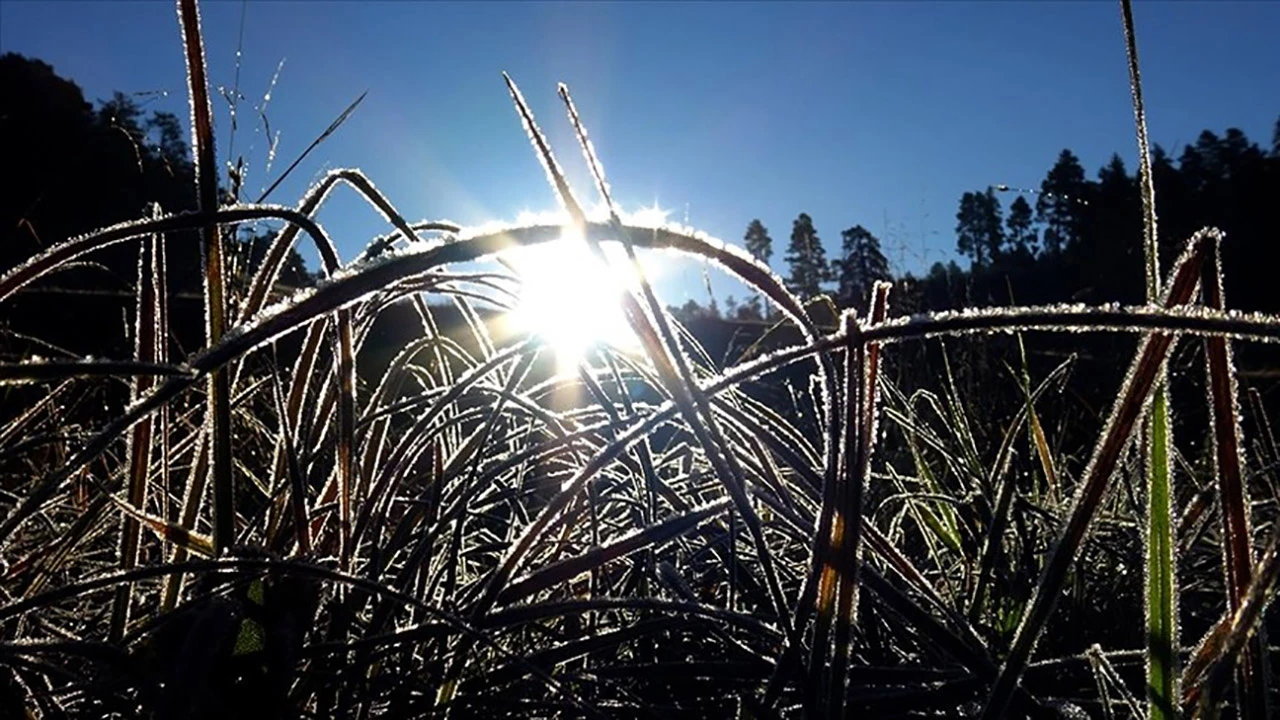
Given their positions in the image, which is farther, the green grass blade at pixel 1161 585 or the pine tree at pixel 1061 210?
the pine tree at pixel 1061 210

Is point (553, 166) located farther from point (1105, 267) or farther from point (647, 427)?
point (1105, 267)

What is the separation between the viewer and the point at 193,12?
21.2 inches

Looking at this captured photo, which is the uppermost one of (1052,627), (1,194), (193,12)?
(1,194)

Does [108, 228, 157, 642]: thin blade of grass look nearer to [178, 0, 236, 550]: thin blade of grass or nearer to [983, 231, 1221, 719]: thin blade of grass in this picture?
[178, 0, 236, 550]: thin blade of grass

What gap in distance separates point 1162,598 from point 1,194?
1943cm

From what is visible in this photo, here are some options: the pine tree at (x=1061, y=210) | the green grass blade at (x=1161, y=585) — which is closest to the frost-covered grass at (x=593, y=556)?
the green grass blade at (x=1161, y=585)

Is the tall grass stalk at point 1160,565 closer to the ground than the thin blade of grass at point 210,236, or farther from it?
closer to the ground

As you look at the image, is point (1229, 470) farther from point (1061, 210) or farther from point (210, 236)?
point (1061, 210)

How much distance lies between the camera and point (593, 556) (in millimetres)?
579

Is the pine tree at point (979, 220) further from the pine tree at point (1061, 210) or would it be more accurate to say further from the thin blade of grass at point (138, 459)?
the thin blade of grass at point (138, 459)

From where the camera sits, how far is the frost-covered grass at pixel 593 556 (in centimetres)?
40

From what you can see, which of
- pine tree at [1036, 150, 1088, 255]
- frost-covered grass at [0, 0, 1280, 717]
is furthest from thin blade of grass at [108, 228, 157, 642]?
pine tree at [1036, 150, 1088, 255]

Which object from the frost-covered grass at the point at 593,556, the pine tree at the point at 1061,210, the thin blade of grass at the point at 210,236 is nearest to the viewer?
the frost-covered grass at the point at 593,556

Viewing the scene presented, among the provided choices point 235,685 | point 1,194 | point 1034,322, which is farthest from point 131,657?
point 1,194
